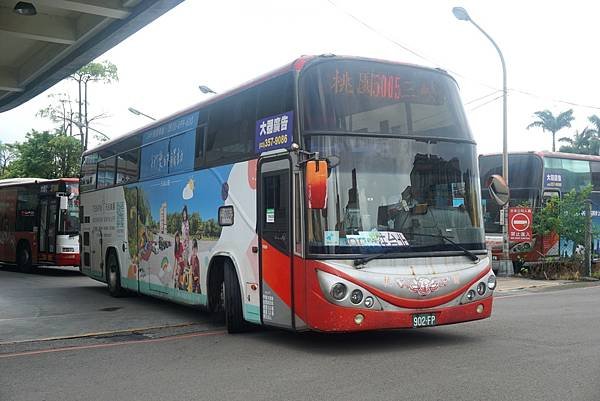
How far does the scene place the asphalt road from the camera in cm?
591

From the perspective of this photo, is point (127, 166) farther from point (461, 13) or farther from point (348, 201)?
point (461, 13)

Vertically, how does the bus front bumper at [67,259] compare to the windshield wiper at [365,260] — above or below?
below

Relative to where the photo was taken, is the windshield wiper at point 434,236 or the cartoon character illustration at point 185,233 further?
the cartoon character illustration at point 185,233

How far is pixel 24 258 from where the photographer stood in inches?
906

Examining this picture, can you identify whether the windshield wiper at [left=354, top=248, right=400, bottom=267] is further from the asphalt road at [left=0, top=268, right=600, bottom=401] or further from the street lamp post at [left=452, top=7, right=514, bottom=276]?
the street lamp post at [left=452, top=7, right=514, bottom=276]

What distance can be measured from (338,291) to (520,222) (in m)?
12.3

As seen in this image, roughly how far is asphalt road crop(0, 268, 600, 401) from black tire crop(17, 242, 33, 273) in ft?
48.6

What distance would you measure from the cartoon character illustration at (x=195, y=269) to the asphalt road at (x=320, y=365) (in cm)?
67

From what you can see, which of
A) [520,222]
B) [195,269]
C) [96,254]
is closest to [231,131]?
[195,269]

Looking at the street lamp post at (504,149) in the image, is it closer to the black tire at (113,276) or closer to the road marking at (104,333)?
Answer: the black tire at (113,276)

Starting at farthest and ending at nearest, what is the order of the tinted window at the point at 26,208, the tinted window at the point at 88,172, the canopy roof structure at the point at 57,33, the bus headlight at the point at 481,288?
the tinted window at the point at 26,208 → the tinted window at the point at 88,172 → the canopy roof structure at the point at 57,33 → the bus headlight at the point at 481,288

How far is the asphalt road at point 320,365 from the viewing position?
19.4 feet

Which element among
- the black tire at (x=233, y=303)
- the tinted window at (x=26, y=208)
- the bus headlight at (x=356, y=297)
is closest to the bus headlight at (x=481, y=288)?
the bus headlight at (x=356, y=297)

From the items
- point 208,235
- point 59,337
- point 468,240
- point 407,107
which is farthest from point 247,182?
point 59,337
